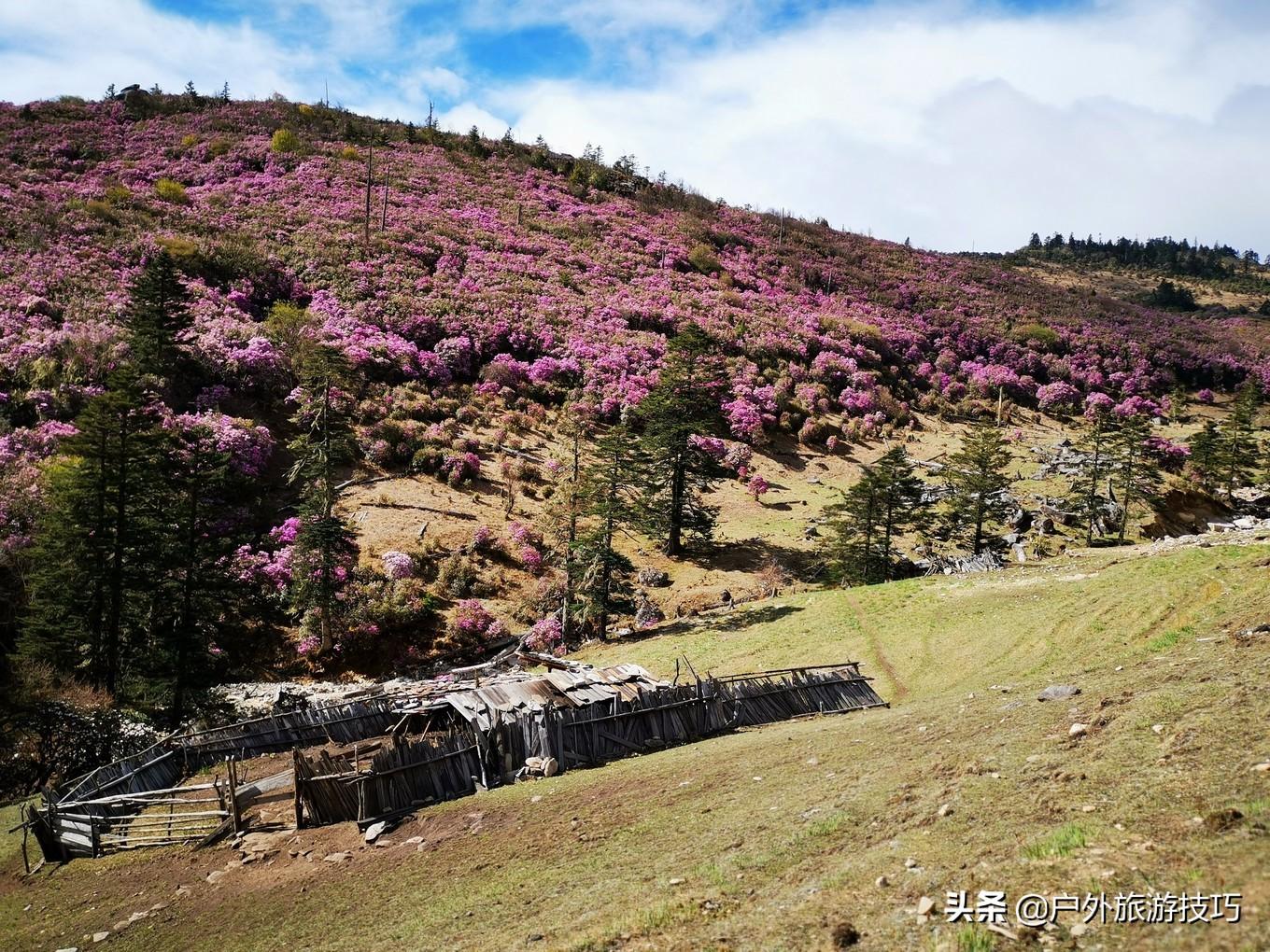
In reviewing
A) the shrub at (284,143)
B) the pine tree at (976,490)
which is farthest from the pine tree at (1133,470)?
the shrub at (284,143)

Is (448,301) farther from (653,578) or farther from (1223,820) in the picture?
(1223,820)

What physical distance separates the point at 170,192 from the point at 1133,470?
82.2 m

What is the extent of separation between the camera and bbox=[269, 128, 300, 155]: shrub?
77.0m

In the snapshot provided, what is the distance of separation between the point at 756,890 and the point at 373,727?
16.1m

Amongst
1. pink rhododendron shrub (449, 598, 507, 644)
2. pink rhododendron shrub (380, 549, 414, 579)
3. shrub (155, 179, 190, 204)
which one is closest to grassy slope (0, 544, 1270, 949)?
pink rhododendron shrub (449, 598, 507, 644)

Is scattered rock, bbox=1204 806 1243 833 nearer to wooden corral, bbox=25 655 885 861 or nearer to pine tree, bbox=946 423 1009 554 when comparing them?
wooden corral, bbox=25 655 885 861

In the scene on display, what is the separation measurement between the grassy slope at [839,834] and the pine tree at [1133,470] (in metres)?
25.8

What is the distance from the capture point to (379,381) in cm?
4834

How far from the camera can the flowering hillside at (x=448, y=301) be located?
42031 mm

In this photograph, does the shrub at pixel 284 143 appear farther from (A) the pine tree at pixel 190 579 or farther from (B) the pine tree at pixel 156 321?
(A) the pine tree at pixel 190 579

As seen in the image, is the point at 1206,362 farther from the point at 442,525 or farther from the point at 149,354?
the point at 149,354

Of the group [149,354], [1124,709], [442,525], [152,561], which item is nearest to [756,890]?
[1124,709]

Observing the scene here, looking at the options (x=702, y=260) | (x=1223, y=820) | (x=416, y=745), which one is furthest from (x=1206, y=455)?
(x=416, y=745)

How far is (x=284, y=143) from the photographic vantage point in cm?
7750
